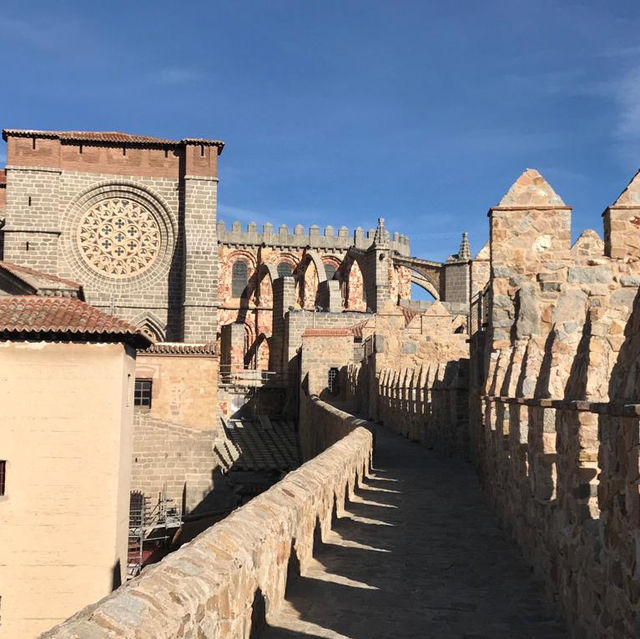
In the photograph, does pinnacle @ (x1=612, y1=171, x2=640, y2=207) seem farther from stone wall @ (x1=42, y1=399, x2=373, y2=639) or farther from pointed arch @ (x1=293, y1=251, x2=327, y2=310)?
pointed arch @ (x1=293, y1=251, x2=327, y2=310)

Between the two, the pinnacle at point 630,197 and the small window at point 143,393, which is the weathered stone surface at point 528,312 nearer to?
the pinnacle at point 630,197

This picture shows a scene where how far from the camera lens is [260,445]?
95.3 ft

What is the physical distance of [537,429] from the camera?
20.1 feet

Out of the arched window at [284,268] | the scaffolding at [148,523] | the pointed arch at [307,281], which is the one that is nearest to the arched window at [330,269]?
the pointed arch at [307,281]

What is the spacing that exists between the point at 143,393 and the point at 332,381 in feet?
33.5

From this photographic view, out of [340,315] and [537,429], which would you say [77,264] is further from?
[537,429]

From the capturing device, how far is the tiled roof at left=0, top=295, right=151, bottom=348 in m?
13.1

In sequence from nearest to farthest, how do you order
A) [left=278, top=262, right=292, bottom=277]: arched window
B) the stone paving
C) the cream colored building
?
the stone paving → the cream colored building → [left=278, top=262, right=292, bottom=277]: arched window

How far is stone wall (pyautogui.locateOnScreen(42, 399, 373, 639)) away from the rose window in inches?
1069

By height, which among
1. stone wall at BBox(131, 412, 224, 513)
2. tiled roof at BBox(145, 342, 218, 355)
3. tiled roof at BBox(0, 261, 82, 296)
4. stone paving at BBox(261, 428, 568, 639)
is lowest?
stone wall at BBox(131, 412, 224, 513)

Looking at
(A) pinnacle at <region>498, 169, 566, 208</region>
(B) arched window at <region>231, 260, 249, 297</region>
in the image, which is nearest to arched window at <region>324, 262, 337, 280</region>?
(B) arched window at <region>231, 260, 249, 297</region>

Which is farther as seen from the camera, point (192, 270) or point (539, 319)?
point (192, 270)

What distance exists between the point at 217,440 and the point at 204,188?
11.4m

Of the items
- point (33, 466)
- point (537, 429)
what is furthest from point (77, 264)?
point (537, 429)
